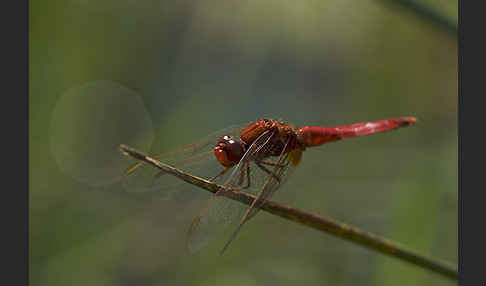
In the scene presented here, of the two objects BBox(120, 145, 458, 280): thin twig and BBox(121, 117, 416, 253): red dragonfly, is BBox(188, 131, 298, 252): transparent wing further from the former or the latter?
BBox(120, 145, 458, 280): thin twig

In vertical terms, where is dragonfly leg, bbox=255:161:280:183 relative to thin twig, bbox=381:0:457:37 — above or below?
below

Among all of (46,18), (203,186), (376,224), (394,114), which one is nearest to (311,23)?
(394,114)

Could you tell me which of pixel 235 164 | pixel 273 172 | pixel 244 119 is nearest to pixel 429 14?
pixel 273 172

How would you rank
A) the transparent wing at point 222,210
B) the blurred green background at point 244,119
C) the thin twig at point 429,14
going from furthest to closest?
the blurred green background at point 244,119 < the thin twig at point 429,14 < the transparent wing at point 222,210

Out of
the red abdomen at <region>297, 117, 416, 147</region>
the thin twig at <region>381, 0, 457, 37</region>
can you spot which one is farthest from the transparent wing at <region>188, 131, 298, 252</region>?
the thin twig at <region>381, 0, 457, 37</region>

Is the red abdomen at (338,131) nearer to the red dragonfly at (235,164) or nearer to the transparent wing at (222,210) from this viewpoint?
the red dragonfly at (235,164)

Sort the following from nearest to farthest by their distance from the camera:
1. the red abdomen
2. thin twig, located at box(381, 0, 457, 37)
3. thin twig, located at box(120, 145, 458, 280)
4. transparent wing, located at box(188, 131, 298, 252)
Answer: thin twig, located at box(120, 145, 458, 280), transparent wing, located at box(188, 131, 298, 252), thin twig, located at box(381, 0, 457, 37), the red abdomen

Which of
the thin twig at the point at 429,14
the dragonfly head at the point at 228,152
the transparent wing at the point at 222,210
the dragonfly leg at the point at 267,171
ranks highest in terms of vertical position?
the thin twig at the point at 429,14

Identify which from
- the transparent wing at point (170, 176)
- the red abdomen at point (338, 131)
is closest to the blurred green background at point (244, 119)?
the red abdomen at point (338, 131)
